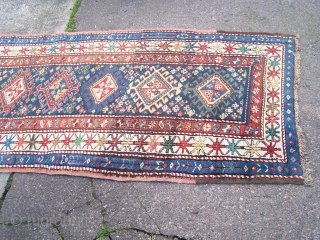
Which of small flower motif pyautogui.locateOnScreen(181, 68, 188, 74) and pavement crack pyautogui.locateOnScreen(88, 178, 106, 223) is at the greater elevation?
small flower motif pyautogui.locateOnScreen(181, 68, 188, 74)

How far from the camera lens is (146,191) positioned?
3.01 m

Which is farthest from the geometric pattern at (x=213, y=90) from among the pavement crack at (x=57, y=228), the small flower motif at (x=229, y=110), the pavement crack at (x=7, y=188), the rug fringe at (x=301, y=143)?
the pavement crack at (x=7, y=188)

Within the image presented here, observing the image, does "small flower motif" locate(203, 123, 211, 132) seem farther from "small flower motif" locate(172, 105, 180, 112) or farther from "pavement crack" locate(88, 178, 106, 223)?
"pavement crack" locate(88, 178, 106, 223)

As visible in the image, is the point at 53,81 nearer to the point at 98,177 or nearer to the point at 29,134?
the point at 29,134

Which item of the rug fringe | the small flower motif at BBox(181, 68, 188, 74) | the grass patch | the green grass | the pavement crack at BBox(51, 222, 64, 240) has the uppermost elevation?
the green grass

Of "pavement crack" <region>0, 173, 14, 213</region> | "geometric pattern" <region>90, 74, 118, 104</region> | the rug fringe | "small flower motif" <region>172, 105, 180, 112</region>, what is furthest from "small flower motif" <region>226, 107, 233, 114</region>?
"pavement crack" <region>0, 173, 14, 213</region>

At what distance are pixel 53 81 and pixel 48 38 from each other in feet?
2.44

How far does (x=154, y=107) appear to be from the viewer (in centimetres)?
344

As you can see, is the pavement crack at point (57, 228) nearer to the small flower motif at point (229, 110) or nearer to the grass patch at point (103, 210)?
the grass patch at point (103, 210)

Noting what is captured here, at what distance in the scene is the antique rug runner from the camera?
308 centimetres

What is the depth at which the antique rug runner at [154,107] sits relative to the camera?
3.08m

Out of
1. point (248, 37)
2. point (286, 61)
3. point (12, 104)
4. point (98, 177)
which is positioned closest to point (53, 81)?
point (12, 104)

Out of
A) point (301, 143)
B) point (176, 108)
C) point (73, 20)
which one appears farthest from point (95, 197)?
point (73, 20)

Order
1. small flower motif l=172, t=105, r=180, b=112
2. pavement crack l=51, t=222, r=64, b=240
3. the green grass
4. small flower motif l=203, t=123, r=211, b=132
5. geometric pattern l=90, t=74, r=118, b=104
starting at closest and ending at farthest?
1. pavement crack l=51, t=222, r=64, b=240
2. small flower motif l=203, t=123, r=211, b=132
3. small flower motif l=172, t=105, r=180, b=112
4. geometric pattern l=90, t=74, r=118, b=104
5. the green grass
